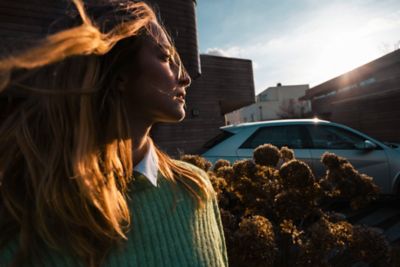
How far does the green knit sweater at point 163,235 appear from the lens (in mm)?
866

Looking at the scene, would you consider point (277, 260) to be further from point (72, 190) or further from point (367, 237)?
point (72, 190)

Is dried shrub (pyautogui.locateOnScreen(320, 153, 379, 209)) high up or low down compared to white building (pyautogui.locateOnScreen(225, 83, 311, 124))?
down

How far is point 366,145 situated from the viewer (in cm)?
446

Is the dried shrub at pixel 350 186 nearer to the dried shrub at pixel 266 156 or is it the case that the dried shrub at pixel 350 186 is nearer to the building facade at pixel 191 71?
the dried shrub at pixel 266 156

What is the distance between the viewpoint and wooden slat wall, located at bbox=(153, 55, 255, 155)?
934 centimetres

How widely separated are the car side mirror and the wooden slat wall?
5.34 metres

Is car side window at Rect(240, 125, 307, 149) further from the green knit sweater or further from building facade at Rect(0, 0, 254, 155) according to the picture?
the green knit sweater

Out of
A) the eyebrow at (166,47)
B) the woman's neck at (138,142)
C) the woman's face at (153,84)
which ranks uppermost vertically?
the eyebrow at (166,47)

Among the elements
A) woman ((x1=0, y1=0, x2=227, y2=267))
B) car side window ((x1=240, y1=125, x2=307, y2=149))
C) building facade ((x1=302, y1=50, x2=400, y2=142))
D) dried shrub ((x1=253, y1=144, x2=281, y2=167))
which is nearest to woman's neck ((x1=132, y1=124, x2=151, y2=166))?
woman ((x1=0, y1=0, x2=227, y2=267))

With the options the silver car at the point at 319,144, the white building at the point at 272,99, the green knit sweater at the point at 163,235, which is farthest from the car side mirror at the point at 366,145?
the white building at the point at 272,99

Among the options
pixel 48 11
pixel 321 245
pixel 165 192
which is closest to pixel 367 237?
pixel 321 245

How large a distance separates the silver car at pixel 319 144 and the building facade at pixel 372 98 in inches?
335

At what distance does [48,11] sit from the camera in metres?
5.13

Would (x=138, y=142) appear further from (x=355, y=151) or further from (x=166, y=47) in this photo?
(x=355, y=151)
